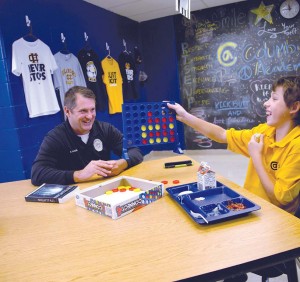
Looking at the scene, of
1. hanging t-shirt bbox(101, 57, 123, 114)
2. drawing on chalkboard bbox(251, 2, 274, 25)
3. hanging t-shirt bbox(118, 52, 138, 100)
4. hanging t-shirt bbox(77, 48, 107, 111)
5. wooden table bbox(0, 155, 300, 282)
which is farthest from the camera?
hanging t-shirt bbox(118, 52, 138, 100)

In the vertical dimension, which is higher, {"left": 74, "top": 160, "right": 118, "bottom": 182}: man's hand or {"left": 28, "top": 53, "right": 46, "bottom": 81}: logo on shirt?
{"left": 28, "top": 53, "right": 46, "bottom": 81}: logo on shirt

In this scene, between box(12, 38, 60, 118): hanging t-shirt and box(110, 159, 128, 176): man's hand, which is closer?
box(110, 159, 128, 176): man's hand

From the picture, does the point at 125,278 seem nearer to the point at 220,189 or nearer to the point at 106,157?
the point at 220,189

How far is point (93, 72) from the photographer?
381 cm

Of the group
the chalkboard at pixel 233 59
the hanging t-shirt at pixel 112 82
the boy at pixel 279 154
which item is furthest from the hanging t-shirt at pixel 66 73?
the boy at pixel 279 154

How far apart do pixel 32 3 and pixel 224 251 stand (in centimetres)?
317

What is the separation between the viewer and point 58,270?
86 centimetres

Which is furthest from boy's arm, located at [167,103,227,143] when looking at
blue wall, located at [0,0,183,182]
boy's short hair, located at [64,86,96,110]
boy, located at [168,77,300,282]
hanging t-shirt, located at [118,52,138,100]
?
hanging t-shirt, located at [118,52,138,100]

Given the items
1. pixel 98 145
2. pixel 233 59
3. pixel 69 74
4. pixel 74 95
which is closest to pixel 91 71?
pixel 69 74

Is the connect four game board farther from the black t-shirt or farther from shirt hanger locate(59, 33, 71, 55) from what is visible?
shirt hanger locate(59, 33, 71, 55)

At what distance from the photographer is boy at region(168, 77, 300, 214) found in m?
1.27

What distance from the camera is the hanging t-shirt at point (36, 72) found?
2.83 m

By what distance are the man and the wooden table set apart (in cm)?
43

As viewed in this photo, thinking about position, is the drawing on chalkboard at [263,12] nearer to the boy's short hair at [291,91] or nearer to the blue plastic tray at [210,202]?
the boy's short hair at [291,91]
